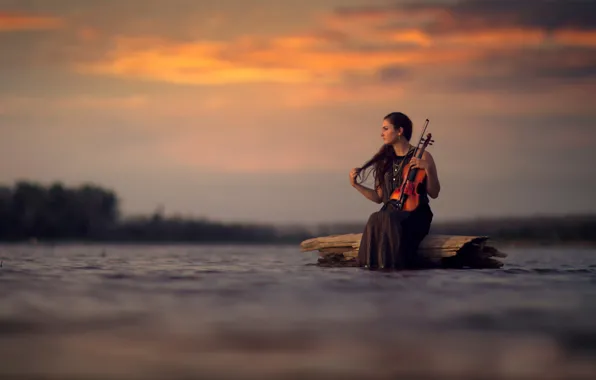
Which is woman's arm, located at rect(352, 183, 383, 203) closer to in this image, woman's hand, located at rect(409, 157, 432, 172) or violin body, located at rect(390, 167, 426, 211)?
violin body, located at rect(390, 167, 426, 211)

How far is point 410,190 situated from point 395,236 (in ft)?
2.45

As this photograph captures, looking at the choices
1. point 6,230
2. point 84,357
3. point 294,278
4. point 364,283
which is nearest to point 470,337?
point 84,357

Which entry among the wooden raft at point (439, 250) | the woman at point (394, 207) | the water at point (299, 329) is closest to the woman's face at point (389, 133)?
the woman at point (394, 207)

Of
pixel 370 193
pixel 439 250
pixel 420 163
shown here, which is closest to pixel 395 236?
pixel 439 250

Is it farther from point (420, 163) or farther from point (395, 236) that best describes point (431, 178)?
point (395, 236)

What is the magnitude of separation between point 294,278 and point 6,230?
26.8 metres

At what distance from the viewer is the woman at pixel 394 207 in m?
11.8

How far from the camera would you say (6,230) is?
1384 inches

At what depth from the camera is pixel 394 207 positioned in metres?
12.2

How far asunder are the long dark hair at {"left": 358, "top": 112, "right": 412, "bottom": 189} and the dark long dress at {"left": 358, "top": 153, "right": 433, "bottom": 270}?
8.5 inches

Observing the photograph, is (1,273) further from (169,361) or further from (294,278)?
(169,361)

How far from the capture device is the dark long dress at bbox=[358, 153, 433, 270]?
1171cm

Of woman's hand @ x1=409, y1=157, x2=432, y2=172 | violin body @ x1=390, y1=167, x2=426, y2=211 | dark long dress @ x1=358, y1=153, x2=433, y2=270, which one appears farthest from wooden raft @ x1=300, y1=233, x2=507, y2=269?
woman's hand @ x1=409, y1=157, x2=432, y2=172

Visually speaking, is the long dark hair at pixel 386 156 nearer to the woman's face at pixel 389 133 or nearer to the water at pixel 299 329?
the woman's face at pixel 389 133
